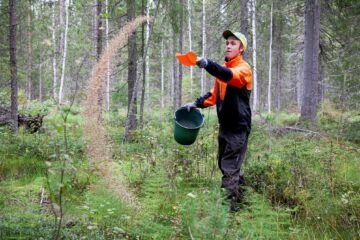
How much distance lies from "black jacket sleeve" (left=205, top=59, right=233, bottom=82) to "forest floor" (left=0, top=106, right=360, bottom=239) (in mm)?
1261

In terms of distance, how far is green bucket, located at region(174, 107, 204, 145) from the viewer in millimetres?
5016

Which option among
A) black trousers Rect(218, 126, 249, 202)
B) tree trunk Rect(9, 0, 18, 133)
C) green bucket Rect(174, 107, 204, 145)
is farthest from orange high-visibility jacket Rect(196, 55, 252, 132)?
tree trunk Rect(9, 0, 18, 133)

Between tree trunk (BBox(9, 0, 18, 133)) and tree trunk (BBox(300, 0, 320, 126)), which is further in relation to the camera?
tree trunk (BBox(300, 0, 320, 126))

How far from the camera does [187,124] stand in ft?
18.7

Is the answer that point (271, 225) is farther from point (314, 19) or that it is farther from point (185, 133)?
point (314, 19)

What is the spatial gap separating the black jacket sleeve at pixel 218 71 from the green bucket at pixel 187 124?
1.12m

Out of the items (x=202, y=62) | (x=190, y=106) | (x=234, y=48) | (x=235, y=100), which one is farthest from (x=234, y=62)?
(x=190, y=106)

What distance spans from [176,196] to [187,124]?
1.41m

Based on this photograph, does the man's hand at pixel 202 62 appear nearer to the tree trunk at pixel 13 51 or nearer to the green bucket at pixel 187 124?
the green bucket at pixel 187 124

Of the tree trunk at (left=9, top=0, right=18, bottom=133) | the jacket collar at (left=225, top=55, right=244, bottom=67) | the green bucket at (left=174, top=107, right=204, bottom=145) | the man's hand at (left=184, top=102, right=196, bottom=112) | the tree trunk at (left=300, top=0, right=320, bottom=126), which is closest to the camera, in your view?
the jacket collar at (left=225, top=55, right=244, bottom=67)

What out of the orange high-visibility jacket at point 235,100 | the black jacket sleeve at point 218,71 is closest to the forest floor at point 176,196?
the orange high-visibility jacket at point 235,100

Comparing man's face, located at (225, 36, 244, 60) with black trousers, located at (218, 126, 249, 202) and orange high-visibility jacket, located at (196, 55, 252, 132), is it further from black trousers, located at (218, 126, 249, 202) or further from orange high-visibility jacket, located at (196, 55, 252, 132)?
black trousers, located at (218, 126, 249, 202)

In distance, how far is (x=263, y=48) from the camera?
32.5 m

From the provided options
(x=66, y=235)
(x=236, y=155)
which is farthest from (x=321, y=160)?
(x=66, y=235)
